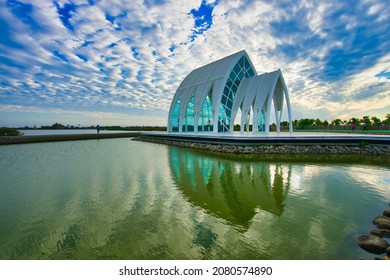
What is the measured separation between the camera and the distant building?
89.5 ft

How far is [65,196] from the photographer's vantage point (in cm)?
811

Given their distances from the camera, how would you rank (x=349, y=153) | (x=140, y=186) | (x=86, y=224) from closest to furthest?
(x=86, y=224) < (x=140, y=186) < (x=349, y=153)

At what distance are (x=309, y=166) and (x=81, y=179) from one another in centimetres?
1445

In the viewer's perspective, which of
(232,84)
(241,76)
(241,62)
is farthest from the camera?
(241,76)

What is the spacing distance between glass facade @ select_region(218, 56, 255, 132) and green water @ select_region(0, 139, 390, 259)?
23768mm

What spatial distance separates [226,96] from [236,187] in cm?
2626

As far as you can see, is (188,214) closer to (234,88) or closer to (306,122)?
(234,88)

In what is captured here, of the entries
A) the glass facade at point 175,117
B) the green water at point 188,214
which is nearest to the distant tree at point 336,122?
the glass facade at point 175,117

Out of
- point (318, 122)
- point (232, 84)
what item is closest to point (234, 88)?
point (232, 84)

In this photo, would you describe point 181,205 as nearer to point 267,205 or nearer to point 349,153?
point 267,205

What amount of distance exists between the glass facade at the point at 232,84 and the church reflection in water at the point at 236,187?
2068 cm

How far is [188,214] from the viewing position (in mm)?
6477

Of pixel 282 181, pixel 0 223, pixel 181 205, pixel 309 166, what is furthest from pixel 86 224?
pixel 309 166
